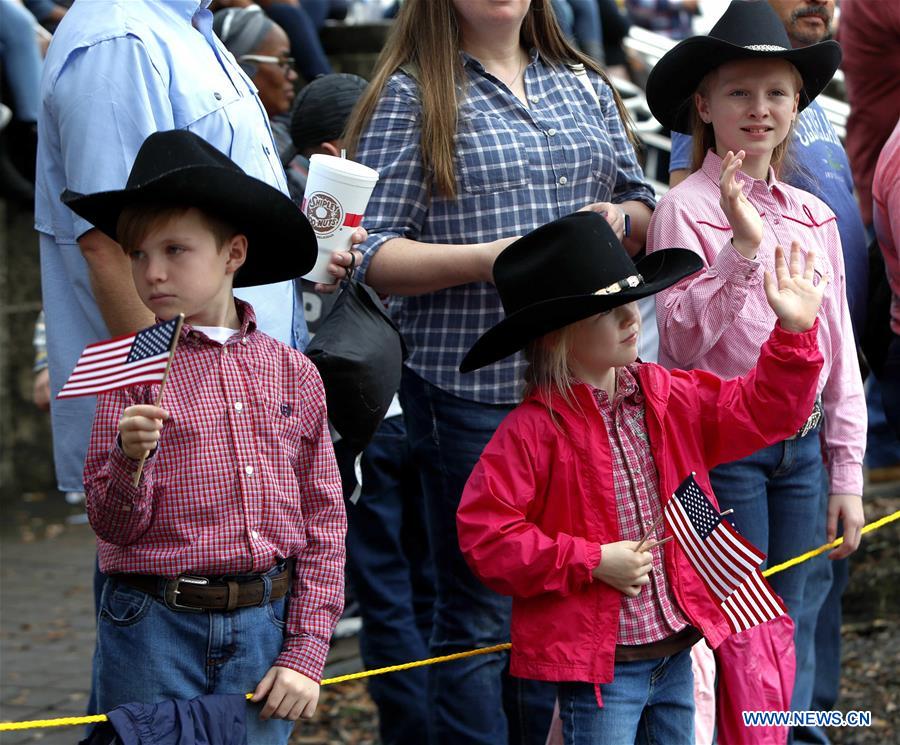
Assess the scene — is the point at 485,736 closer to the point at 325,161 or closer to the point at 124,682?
the point at 124,682

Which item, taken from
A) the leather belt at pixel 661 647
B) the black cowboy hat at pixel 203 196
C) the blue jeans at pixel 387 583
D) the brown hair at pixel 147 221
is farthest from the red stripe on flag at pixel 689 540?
the blue jeans at pixel 387 583

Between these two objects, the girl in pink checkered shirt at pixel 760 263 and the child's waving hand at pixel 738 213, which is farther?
the girl in pink checkered shirt at pixel 760 263

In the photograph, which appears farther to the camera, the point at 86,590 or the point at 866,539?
the point at 86,590

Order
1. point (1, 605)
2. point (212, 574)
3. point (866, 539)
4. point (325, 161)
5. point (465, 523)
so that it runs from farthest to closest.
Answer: point (1, 605)
point (866, 539)
point (325, 161)
point (465, 523)
point (212, 574)

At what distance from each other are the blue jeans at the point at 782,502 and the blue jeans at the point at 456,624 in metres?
0.64

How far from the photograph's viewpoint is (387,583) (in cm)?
450

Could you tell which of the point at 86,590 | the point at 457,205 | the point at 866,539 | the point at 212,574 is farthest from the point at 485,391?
the point at 86,590

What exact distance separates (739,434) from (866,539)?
3115 millimetres

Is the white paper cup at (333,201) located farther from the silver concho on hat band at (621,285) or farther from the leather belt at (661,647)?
the leather belt at (661,647)

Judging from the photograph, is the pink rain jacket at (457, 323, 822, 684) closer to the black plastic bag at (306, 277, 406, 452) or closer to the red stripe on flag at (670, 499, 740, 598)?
the red stripe on flag at (670, 499, 740, 598)

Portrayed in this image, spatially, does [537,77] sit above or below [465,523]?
above

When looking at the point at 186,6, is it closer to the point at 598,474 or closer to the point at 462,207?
the point at 462,207

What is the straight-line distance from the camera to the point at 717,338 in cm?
338

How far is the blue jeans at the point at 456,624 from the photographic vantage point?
3.61 metres
